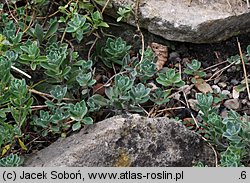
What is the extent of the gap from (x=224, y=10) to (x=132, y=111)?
2.14 ft

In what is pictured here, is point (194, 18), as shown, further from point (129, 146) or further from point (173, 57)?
point (129, 146)

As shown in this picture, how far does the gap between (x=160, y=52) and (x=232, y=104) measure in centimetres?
41

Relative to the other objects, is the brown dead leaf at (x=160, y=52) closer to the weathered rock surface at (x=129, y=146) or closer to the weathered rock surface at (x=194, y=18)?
the weathered rock surface at (x=194, y=18)

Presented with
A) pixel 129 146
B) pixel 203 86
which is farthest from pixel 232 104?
pixel 129 146

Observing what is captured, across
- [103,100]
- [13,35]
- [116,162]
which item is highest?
[13,35]

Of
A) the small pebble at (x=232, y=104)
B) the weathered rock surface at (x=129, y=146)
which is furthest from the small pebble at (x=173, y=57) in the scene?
the weathered rock surface at (x=129, y=146)

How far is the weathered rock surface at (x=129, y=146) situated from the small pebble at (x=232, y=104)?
0.33 meters

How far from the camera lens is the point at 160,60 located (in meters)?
2.63

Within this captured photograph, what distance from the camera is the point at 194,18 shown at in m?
2.55

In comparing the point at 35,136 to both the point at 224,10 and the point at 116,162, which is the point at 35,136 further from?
the point at 224,10

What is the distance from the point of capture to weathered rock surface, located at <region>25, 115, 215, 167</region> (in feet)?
6.78

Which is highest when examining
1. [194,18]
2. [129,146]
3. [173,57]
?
[194,18]

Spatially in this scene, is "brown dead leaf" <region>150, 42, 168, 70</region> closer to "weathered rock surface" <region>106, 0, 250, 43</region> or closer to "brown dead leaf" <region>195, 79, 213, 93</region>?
"weathered rock surface" <region>106, 0, 250, 43</region>

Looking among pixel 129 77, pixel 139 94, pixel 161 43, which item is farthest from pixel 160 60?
pixel 139 94
